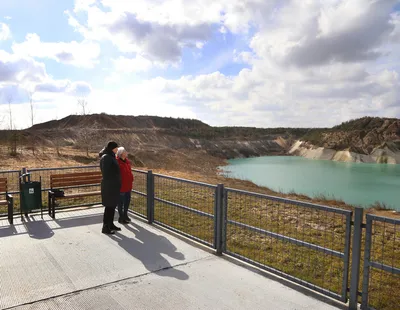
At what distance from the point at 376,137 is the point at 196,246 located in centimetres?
6643

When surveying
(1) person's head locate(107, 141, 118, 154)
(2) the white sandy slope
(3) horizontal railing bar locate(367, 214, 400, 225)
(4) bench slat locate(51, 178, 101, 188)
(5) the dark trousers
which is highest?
(1) person's head locate(107, 141, 118, 154)

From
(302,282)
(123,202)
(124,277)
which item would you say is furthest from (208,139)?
(302,282)

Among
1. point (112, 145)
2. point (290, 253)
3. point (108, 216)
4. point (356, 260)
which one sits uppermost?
point (112, 145)

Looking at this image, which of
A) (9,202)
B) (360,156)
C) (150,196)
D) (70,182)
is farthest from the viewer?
(360,156)

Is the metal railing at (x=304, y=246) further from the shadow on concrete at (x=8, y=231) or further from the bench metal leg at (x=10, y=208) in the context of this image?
the shadow on concrete at (x=8, y=231)

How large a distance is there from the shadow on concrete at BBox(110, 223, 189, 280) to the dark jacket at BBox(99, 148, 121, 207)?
0.67 meters

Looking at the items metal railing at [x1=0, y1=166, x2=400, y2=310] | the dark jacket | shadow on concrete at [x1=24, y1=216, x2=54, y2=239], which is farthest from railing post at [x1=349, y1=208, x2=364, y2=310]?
shadow on concrete at [x1=24, y1=216, x2=54, y2=239]

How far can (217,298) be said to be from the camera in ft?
11.1

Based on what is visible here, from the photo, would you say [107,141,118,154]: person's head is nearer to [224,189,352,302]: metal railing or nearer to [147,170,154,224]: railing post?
[147,170,154,224]: railing post

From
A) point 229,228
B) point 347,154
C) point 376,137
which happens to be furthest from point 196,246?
point 376,137

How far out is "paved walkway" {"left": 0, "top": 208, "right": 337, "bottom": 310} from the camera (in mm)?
3297

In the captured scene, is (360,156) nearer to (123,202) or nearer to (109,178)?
(123,202)

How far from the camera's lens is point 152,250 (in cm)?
478

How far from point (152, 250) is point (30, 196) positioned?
3.25 meters
